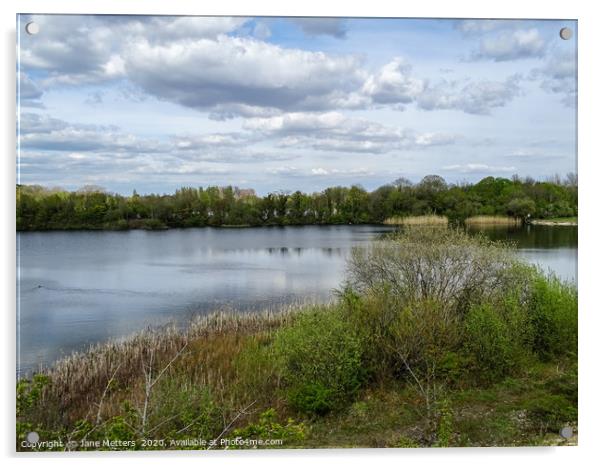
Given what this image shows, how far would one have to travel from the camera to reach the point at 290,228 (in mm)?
7504

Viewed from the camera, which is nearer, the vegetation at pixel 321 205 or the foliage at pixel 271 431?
the foliage at pixel 271 431

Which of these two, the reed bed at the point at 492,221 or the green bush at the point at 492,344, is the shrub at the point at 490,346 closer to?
the green bush at the point at 492,344

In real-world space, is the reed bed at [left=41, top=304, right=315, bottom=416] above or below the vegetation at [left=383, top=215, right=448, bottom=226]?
below

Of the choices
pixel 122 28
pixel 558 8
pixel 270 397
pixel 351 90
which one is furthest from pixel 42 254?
pixel 558 8

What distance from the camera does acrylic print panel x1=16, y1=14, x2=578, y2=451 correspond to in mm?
6207

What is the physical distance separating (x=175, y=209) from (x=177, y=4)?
8.53 feet

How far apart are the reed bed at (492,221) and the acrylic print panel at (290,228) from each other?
0.10 feet

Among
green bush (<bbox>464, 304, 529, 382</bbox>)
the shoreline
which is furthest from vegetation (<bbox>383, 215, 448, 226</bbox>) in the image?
green bush (<bbox>464, 304, 529, 382</bbox>)

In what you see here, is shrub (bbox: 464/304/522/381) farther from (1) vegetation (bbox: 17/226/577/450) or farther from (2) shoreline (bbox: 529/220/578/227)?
(2) shoreline (bbox: 529/220/578/227)

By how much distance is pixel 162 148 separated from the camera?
679cm

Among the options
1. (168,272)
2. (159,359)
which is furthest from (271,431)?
(168,272)

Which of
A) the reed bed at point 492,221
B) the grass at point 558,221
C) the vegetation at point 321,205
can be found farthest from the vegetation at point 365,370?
the grass at point 558,221

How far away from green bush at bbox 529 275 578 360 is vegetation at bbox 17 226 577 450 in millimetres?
18

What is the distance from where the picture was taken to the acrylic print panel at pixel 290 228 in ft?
20.4
